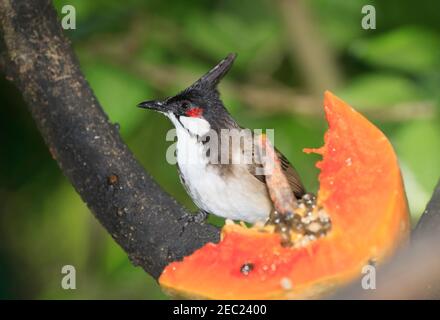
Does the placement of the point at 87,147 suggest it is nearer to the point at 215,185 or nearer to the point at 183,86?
the point at 215,185

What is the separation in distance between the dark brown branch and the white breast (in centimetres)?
39

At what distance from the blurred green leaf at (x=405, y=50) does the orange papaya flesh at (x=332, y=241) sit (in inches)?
57.0

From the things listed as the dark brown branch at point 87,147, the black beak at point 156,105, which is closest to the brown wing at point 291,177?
the black beak at point 156,105

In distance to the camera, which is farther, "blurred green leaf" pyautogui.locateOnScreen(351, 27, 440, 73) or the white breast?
"blurred green leaf" pyautogui.locateOnScreen(351, 27, 440, 73)

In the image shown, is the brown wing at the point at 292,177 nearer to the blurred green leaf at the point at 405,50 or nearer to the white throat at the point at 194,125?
the white throat at the point at 194,125

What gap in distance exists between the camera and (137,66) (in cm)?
327

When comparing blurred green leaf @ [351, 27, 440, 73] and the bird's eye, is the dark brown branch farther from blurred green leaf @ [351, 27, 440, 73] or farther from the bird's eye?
blurred green leaf @ [351, 27, 440, 73]

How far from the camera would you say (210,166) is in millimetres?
2154

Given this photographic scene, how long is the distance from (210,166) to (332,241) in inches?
29.7

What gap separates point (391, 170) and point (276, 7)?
2.22 m

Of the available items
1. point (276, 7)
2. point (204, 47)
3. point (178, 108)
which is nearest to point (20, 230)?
point (204, 47)

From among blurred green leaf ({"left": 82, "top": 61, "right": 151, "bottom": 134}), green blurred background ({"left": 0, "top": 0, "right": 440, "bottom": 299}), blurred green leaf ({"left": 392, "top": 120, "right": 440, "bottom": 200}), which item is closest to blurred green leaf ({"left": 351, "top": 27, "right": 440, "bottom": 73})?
green blurred background ({"left": 0, "top": 0, "right": 440, "bottom": 299})

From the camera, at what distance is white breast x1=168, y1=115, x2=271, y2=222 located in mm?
2135

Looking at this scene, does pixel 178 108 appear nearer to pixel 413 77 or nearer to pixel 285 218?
pixel 285 218
